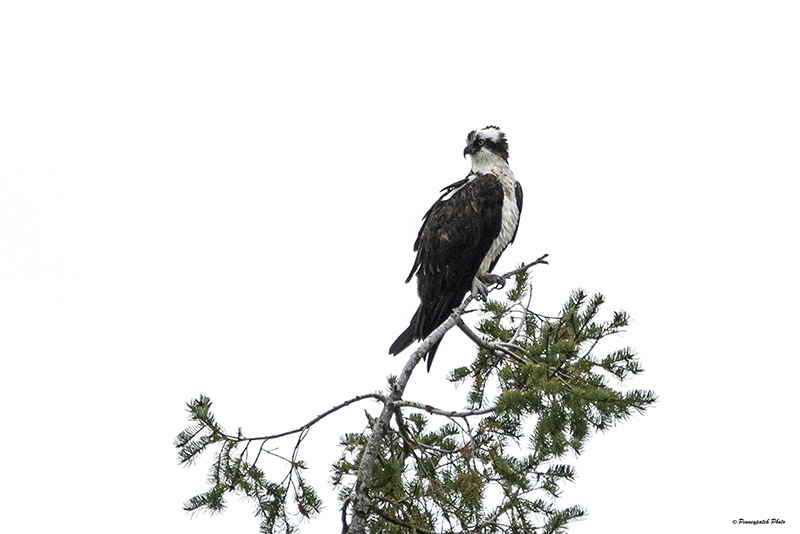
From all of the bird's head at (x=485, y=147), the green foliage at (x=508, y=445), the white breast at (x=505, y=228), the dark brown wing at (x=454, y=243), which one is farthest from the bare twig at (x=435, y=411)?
the bird's head at (x=485, y=147)

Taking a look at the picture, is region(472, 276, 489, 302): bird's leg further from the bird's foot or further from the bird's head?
the bird's head

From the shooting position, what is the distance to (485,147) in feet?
33.6

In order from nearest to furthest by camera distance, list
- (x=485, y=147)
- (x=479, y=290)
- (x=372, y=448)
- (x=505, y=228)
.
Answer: (x=372, y=448) < (x=479, y=290) < (x=505, y=228) < (x=485, y=147)

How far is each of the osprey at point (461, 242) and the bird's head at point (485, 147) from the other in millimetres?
230

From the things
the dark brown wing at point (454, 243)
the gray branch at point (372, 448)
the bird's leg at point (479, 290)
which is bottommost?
the gray branch at point (372, 448)

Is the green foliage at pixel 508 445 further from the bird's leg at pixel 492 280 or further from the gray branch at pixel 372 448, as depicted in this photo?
the bird's leg at pixel 492 280

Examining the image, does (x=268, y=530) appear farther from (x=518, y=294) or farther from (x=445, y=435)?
(x=518, y=294)

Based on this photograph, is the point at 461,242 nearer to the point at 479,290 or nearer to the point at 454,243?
the point at 454,243

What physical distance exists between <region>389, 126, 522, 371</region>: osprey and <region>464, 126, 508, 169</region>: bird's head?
0.23 m

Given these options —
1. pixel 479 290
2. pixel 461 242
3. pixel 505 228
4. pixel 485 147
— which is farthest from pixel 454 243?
Answer: pixel 485 147

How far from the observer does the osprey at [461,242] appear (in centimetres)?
877

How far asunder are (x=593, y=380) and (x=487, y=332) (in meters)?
1.31

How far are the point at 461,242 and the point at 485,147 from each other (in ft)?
5.36

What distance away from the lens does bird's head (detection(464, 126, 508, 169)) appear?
10211 millimetres
